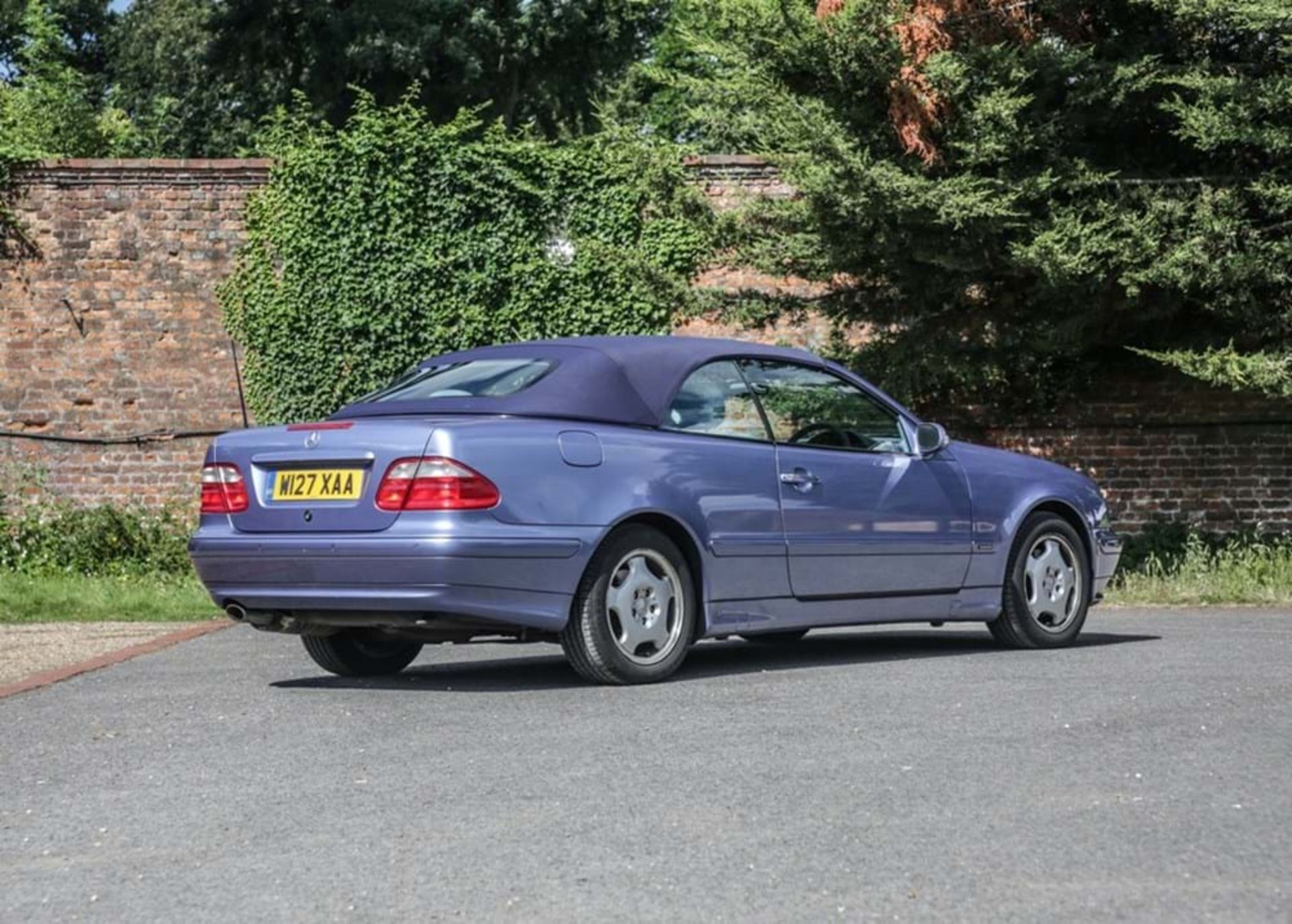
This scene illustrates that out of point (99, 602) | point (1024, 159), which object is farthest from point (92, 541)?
point (1024, 159)

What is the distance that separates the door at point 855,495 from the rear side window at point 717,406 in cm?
9

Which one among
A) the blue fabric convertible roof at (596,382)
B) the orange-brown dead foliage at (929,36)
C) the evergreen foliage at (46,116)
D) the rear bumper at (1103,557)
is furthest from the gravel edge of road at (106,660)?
the evergreen foliage at (46,116)

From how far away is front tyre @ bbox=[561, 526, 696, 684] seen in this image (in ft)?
26.8

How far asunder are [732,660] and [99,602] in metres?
6.57

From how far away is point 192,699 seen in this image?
823 cm

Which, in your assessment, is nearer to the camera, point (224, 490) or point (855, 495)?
point (224, 490)

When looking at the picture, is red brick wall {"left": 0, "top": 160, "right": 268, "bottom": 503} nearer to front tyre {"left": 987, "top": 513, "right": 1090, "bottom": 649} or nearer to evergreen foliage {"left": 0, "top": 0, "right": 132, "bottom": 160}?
evergreen foliage {"left": 0, "top": 0, "right": 132, "bottom": 160}

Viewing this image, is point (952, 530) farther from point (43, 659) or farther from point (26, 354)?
point (26, 354)

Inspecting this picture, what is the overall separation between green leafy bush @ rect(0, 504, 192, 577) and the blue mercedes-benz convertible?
28.6 ft

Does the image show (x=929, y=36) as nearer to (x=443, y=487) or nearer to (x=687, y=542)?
(x=687, y=542)

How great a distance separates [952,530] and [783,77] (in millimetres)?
6366

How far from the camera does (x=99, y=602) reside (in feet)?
48.0

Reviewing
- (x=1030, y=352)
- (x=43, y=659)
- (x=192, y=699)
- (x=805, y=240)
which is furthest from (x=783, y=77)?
(x=192, y=699)

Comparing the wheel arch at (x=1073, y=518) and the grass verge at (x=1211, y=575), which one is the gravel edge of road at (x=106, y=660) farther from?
the grass verge at (x=1211, y=575)
